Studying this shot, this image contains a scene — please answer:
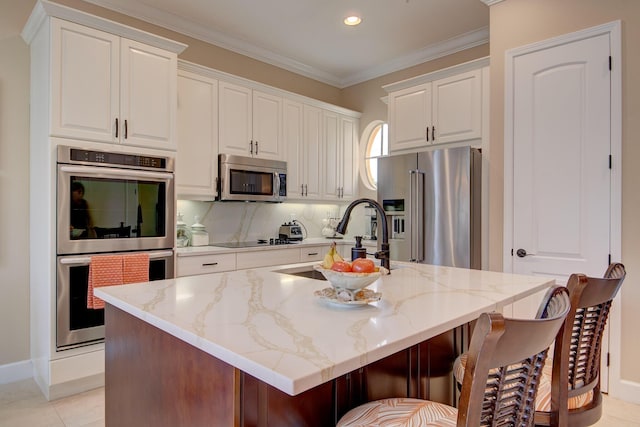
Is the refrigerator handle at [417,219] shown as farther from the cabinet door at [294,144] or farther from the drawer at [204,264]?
the drawer at [204,264]

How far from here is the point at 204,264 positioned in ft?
10.8

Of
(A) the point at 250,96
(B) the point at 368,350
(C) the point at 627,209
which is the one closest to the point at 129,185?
(A) the point at 250,96

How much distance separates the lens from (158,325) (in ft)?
3.79

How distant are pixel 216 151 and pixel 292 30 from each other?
1424mm

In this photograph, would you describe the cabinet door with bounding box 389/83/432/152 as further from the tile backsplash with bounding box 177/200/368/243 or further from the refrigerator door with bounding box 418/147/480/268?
the tile backsplash with bounding box 177/200/368/243

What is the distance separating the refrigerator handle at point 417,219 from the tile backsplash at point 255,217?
4.70 feet

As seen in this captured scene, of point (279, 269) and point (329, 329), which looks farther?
point (279, 269)

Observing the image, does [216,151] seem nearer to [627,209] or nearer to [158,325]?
[158,325]

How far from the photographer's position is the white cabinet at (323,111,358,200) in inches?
186

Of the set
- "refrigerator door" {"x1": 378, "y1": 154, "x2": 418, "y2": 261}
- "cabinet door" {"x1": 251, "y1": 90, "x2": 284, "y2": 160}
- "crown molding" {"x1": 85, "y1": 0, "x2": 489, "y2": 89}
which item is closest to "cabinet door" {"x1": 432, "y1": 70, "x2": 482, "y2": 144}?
"refrigerator door" {"x1": 378, "y1": 154, "x2": 418, "y2": 261}

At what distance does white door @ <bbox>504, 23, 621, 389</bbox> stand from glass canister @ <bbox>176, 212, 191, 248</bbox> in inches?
108

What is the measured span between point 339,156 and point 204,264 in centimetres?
226

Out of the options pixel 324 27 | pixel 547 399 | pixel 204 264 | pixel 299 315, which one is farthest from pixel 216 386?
pixel 324 27

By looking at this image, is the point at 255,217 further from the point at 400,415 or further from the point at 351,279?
the point at 400,415
